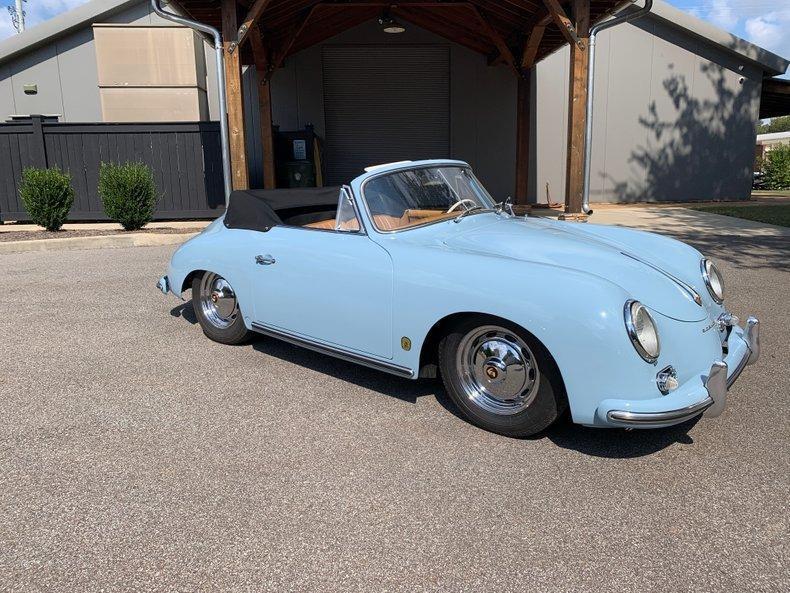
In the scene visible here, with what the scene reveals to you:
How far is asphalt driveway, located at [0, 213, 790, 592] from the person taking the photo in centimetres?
220

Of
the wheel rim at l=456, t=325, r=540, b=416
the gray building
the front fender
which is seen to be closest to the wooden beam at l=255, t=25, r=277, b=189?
the gray building

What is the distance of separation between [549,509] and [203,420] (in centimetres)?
193

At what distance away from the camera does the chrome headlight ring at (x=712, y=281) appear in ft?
11.8

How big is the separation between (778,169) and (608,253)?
1052 inches

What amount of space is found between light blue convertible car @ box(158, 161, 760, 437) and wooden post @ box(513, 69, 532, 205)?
422 inches

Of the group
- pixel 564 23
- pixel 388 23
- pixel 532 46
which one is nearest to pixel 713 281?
pixel 564 23

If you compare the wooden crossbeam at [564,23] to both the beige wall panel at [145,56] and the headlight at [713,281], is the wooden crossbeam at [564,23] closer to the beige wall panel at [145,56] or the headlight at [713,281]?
the headlight at [713,281]

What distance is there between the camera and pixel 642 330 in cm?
277

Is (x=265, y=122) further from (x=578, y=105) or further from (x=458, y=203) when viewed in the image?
(x=458, y=203)

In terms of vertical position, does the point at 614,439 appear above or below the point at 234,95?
below

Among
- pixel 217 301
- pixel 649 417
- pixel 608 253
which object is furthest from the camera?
pixel 217 301

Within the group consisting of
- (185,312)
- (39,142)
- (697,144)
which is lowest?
(185,312)

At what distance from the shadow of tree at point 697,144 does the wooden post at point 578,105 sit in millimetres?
7538

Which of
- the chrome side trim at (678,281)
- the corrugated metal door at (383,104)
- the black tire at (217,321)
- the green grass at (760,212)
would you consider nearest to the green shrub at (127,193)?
the corrugated metal door at (383,104)
